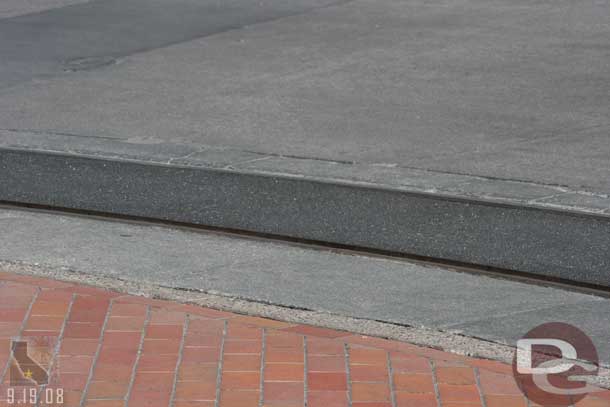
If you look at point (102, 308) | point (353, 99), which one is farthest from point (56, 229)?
point (353, 99)

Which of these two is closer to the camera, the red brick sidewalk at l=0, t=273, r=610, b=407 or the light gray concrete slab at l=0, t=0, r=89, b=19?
the red brick sidewalk at l=0, t=273, r=610, b=407

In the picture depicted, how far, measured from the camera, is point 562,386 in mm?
4551

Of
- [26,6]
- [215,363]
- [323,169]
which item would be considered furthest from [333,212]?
[26,6]

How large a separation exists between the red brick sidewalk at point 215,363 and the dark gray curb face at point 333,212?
1.60 metres

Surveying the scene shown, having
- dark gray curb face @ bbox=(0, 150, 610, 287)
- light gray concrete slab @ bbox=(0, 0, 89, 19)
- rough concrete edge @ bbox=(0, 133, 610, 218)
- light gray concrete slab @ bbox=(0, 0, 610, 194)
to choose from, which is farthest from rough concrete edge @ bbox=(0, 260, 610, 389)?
light gray concrete slab @ bbox=(0, 0, 89, 19)

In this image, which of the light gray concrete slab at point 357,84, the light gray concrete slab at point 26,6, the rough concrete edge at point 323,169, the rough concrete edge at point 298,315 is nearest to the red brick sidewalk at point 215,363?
the rough concrete edge at point 298,315

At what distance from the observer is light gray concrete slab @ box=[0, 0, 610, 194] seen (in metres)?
9.06

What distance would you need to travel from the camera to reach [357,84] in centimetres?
1149

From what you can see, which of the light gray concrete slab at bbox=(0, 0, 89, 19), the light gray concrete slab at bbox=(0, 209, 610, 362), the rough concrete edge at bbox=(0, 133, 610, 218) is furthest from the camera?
the light gray concrete slab at bbox=(0, 0, 89, 19)

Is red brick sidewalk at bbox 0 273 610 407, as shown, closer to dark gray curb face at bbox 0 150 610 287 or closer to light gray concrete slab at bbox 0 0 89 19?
dark gray curb face at bbox 0 150 610 287

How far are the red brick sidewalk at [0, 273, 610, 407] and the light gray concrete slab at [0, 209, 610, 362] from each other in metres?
0.46

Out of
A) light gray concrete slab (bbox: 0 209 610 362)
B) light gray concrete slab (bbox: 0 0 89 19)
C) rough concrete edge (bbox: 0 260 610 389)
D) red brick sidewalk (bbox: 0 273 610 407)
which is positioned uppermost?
red brick sidewalk (bbox: 0 273 610 407)

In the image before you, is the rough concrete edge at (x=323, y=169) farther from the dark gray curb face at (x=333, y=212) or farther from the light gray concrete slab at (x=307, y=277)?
the light gray concrete slab at (x=307, y=277)

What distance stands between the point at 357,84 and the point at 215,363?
7.07 metres
